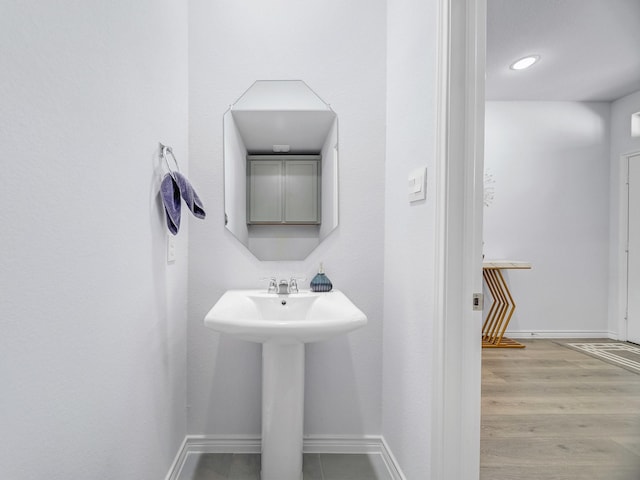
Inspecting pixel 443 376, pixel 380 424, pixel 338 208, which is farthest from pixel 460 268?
pixel 380 424

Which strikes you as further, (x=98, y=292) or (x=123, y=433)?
(x=123, y=433)

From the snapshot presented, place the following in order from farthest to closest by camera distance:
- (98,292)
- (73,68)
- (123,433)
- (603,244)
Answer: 1. (603,244)
2. (123,433)
3. (98,292)
4. (73,68)

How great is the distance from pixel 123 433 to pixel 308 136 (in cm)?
145

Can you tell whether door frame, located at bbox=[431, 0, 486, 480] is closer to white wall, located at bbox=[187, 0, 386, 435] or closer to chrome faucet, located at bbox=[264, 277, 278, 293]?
white wall, located at bbox=[187, 0, 386, 435]

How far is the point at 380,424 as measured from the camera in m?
1.83

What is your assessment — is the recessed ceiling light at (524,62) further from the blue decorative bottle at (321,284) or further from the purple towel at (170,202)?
the purple towel at (170,202)

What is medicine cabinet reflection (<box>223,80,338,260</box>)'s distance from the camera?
5.91ft

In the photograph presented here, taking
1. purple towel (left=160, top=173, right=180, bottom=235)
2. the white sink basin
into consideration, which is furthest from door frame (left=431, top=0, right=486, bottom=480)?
purple towel (left=160, top=173, right=180, bottom=235)

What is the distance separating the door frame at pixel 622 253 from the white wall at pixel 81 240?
11.1 ft

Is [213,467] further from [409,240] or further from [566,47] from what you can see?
[566,47]

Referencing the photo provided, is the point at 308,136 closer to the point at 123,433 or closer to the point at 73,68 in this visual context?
the point at 73,68

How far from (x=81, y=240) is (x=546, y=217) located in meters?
4.35

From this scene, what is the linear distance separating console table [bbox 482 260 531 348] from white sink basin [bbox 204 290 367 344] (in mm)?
2550

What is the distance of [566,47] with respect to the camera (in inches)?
108
